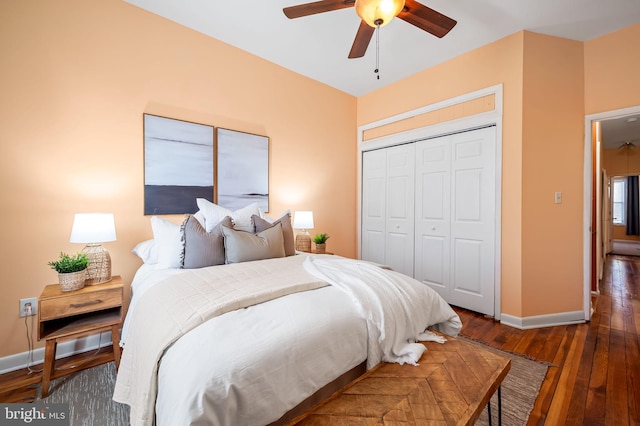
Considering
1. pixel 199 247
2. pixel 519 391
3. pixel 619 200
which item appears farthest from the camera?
pixel 619 200

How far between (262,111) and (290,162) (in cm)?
68

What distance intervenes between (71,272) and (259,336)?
161 centimetres

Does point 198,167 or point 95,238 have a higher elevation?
point 198,167

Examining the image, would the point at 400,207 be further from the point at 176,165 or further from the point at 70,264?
the point at 70,264

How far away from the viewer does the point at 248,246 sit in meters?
2.04

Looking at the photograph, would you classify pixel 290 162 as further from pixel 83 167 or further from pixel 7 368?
pixel 7 368

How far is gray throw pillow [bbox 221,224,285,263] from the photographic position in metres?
2.01

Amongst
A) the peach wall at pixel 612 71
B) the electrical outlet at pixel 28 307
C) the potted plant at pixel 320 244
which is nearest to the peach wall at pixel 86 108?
the electrical outlet at pixel 28 307

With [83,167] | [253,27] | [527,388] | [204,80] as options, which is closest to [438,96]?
[253,27]

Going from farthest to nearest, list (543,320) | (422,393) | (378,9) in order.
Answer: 1. (543,320)
2. (378,9)
3. (422,393)

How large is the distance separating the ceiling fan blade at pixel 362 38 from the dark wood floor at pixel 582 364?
2.61 meters

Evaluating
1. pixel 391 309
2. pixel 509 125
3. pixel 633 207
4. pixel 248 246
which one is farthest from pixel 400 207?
pixel 633 207

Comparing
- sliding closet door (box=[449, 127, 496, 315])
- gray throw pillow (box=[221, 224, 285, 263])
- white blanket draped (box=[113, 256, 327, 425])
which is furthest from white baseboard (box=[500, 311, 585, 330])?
gray throw pillow (box=[221, 224, 285, 263])

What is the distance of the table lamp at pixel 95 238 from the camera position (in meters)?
1.82
